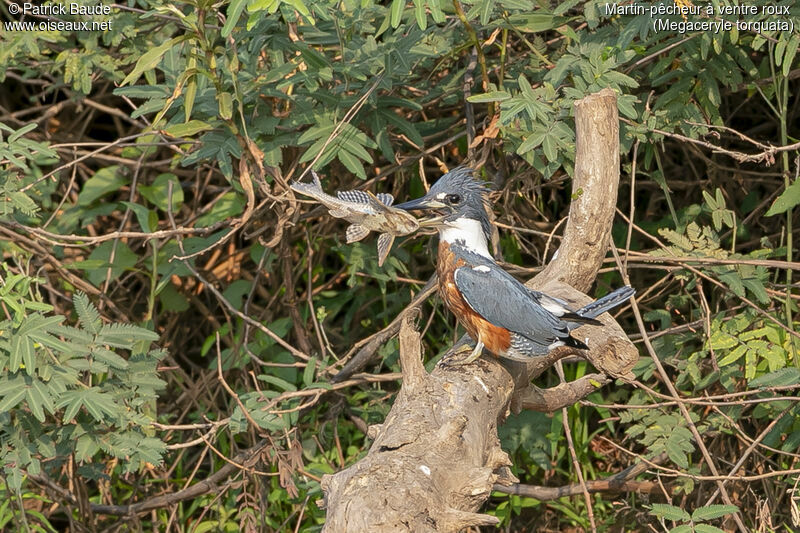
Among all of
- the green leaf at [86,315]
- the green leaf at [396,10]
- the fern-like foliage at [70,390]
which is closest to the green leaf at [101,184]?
the fern-like foliage at [70,390]

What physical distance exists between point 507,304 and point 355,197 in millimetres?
454

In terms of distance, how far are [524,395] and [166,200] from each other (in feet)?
6.24

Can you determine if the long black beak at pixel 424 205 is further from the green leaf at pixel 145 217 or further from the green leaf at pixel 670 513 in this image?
the green leaf at pixel 145 217

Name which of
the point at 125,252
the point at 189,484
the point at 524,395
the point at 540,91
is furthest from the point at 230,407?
the point at 540,91

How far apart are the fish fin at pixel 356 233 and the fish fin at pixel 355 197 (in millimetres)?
72

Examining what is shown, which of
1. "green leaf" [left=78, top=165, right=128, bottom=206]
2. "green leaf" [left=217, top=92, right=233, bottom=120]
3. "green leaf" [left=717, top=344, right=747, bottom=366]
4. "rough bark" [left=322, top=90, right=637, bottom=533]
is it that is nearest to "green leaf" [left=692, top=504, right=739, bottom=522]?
"rough bark" [left=322, top=90, right=637, bottom=533]

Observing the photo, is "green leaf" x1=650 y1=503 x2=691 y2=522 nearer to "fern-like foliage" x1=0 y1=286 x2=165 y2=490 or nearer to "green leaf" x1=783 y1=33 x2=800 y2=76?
"green leaf" x1=783 y1=33 x2=800 y2=76

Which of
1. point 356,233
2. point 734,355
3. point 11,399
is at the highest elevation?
point 356,233

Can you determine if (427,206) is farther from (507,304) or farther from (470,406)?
(470,406)

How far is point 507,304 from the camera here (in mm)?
2289

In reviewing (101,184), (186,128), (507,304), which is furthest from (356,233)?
(101,184)

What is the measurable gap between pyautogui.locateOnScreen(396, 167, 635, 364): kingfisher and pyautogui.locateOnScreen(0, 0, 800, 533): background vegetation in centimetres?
33

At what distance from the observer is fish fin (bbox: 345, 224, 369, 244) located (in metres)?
2.35

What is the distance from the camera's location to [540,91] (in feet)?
9.12
